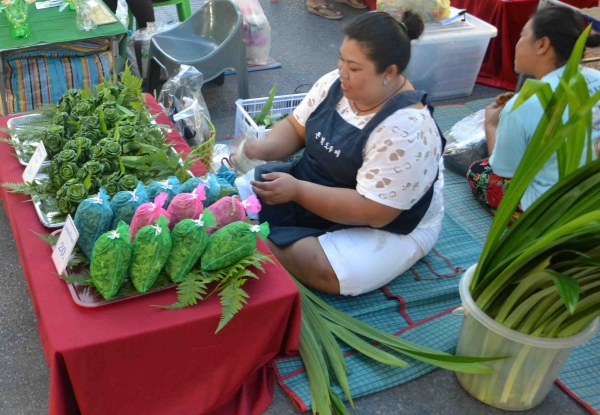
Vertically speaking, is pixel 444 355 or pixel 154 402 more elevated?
pixel 154 402

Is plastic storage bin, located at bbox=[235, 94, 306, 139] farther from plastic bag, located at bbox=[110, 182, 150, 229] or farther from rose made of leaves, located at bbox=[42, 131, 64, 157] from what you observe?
plastic bag, located at bbox=[110, 182, 150, 229]

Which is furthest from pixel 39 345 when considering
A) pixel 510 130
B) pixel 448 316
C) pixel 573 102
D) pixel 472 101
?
pixel 472 101

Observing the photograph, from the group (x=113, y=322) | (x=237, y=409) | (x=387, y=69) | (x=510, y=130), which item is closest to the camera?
(x=113, y=322)

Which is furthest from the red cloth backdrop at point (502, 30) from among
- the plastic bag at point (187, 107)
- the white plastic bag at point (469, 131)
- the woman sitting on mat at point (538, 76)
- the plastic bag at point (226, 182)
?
the plastic bag at point (226, 182)

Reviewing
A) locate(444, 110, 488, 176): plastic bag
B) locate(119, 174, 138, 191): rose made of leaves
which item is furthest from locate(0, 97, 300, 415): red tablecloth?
locate(444, 110, 488, 176): plastic bag

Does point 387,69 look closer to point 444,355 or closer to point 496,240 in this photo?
point 496,240

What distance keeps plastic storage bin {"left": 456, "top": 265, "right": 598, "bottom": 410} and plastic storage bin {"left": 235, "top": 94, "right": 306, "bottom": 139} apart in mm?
1281

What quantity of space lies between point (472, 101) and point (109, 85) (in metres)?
2.39

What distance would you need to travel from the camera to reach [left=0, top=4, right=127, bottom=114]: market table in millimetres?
2727

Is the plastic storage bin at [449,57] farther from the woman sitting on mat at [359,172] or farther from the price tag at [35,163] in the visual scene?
the price tag at [35,163]

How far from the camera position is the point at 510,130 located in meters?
2.18

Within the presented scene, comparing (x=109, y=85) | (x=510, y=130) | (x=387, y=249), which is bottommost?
(x=387, y=249)

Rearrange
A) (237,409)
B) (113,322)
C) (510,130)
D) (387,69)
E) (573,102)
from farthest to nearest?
1. (510,130)
2. (387,69)
3. (237,409)
4. (113,322)
5. (573,102)

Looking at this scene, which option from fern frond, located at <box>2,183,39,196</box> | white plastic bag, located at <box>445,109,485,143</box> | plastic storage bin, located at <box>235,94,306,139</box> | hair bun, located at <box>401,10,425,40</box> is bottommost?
white plastic bag, located at <box>445,109,485,143</box>
